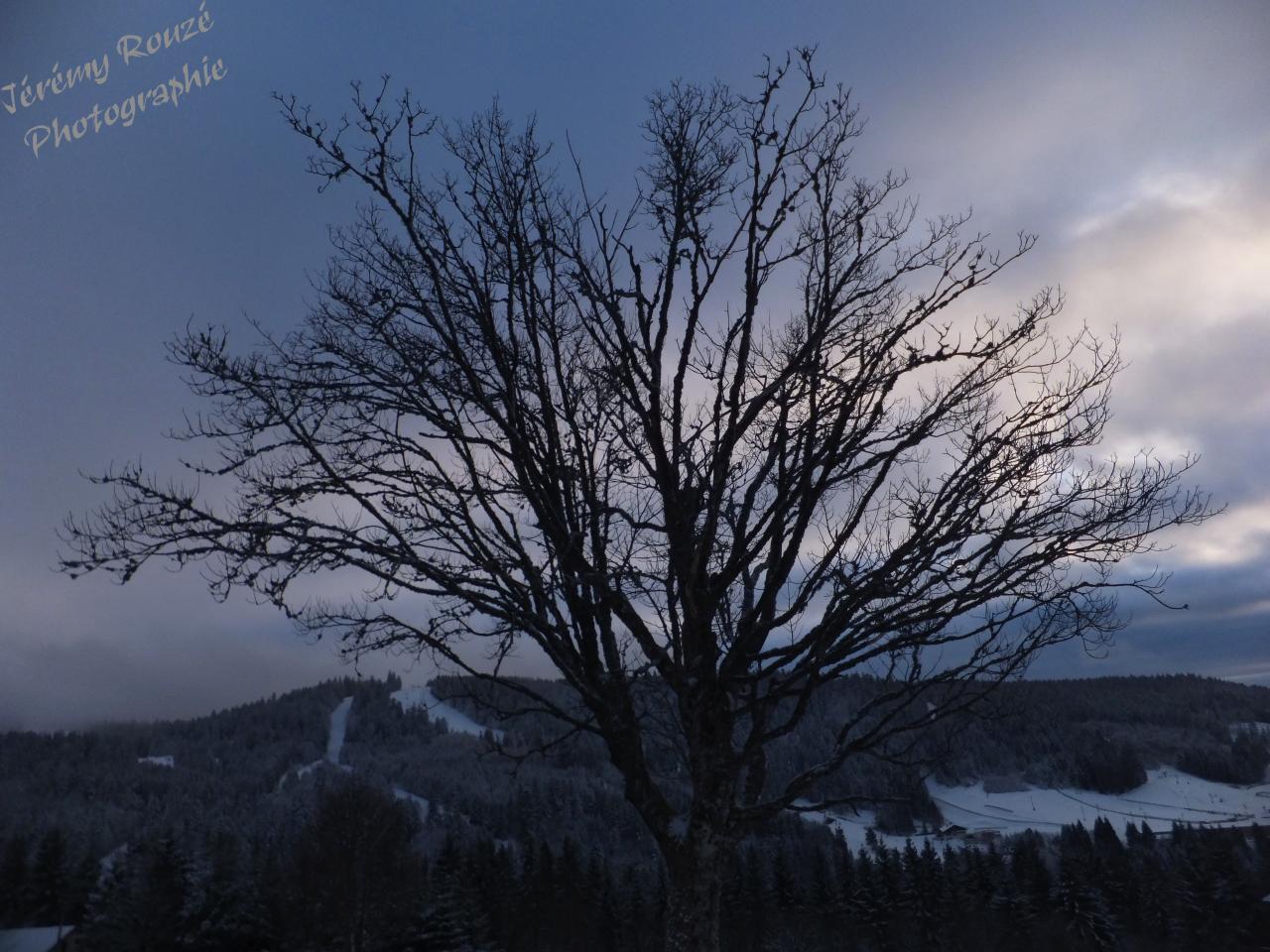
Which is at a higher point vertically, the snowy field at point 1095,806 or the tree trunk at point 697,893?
the tree trunk at point 697,893

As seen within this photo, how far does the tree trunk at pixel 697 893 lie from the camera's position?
4.99 metres

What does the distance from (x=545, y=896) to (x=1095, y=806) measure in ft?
386

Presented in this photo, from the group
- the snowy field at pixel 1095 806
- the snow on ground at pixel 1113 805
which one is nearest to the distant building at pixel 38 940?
the snowy field at pixel 1095 806

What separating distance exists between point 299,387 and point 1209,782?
18576 centimetres

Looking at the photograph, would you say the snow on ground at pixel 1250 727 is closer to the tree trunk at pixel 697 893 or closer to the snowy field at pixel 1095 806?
the snowy field at pixel 1095 806

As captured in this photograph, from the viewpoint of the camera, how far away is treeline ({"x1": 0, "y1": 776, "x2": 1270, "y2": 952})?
42.2 meters

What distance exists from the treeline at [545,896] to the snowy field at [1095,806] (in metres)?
51.2

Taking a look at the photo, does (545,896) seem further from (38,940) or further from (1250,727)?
(1250,727)

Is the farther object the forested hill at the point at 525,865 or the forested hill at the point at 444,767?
the forested hill at the point at 444,767

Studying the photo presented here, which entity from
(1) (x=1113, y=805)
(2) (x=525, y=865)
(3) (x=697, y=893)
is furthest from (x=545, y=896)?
(1) (x=1113, y=805)

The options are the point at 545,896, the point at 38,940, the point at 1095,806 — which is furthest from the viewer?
the point at 1095,806

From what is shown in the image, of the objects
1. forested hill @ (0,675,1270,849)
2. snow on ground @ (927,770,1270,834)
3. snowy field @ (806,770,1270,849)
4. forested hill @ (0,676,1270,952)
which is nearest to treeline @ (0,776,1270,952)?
forested hill @ (0,676,1270,952)

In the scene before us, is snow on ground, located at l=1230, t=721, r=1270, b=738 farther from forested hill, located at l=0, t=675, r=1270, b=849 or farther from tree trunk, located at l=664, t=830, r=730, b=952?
tree trunk, located at l=664, t=830, r=730, b=952

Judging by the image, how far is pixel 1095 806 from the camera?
459ft
